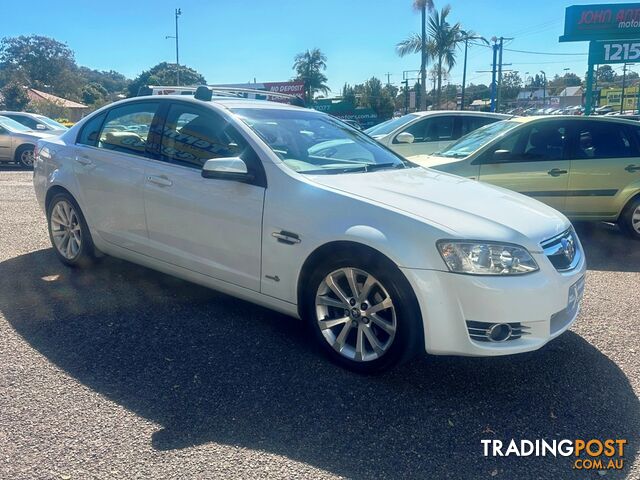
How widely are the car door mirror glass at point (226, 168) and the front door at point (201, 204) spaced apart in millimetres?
107

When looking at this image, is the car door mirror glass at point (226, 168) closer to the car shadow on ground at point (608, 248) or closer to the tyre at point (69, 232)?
the tyre at point (69, 232)

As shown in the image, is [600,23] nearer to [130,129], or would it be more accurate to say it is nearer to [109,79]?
[130,129]

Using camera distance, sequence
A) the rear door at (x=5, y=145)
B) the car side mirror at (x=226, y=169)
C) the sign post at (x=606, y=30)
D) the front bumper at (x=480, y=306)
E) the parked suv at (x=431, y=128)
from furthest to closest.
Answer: the sign post at (x=606, y=30) → the rear door at (x=5, y=145) → the parked suv at (x=431, y=128) → the car side mirror at (x=226, y=169) → the front bumper at (x=480, y=306)

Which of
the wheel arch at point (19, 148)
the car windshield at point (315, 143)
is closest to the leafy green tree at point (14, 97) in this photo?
the wheel arch at point (19, 148)

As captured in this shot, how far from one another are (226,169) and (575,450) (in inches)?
99.3

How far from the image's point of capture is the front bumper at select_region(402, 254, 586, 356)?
2971 millimetres

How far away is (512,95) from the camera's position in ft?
264

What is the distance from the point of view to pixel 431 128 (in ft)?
34.0

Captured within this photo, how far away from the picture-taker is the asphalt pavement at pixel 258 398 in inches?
101

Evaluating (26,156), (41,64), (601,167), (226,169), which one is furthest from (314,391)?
(41,64)

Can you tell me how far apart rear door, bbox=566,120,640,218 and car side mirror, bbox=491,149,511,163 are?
82 cm

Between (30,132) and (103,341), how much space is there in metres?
13.0

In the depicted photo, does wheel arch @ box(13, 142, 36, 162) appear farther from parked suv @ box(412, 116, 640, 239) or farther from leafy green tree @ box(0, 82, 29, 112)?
leafy green tree @ box(0, 82, 29, 112)

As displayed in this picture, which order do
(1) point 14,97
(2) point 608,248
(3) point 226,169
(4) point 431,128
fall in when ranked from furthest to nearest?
(1) point 14,97 < (4) point 431,128 < (2) point 608,248 < (3) point 226,169
